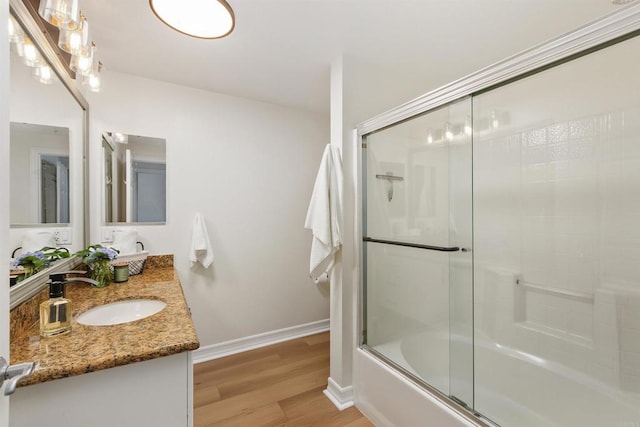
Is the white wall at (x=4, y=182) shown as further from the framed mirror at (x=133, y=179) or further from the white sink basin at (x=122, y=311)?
the framed mirror at (x=133, y=179)

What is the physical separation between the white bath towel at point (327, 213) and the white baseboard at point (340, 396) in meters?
0.77

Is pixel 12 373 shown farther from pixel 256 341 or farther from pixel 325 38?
pixel 256 341

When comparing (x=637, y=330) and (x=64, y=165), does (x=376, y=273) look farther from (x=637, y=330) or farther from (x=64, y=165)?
(x=64, y=165)

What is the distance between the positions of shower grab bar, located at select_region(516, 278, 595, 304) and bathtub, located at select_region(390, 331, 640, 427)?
417mm

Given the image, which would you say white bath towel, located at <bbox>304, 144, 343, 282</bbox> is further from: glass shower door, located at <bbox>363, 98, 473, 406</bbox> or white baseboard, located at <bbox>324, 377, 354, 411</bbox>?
white baseboard, located at <bbox>324, 377, 354, 411</bbox>

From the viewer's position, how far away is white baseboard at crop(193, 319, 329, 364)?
237 cm

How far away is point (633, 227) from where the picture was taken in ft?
4.65

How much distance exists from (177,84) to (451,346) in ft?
9.24

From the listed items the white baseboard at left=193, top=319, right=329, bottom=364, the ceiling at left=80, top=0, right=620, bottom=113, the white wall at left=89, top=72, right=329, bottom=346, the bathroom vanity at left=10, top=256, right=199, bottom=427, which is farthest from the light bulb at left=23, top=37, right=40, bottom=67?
the white baseboard at left=193, top=319, right=329, bottom=364

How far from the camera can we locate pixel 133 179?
212 cm

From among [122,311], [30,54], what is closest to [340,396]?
[122,311]

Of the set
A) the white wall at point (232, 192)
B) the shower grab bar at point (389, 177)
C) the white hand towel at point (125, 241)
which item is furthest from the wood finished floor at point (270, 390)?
the shower grab bar at point (389, 177)

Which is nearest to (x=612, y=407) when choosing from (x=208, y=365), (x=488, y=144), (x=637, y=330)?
(x=637, y=330)

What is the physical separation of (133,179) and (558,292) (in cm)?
312
